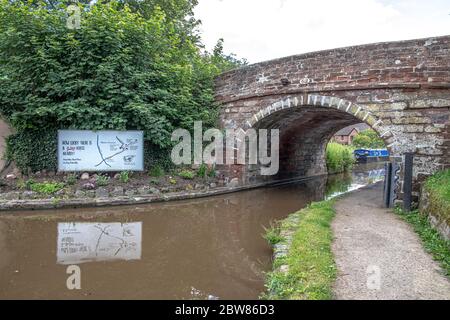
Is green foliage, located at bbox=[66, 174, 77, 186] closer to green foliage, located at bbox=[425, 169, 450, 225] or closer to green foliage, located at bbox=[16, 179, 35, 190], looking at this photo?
green foliage, located at bbox=[16, 179, 35, 190]

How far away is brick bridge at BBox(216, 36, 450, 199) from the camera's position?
680 cm

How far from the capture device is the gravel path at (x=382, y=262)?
3.04m

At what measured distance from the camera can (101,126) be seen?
852 cm

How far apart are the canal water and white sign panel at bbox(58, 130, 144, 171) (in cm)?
179

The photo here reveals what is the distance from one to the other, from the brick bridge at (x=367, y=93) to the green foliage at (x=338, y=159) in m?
6.47

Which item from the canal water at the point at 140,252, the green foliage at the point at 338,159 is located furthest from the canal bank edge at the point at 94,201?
the green foliage at the point at 338,159

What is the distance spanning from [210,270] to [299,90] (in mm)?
5963

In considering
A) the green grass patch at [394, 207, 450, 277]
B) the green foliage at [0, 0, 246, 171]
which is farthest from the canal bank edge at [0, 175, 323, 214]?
the green grass patch at [394, 207, 450, 277]

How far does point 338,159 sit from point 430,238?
13033 millimetres

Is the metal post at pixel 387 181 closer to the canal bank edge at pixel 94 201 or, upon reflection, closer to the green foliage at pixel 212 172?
the canal bank edge at pixel 94 201

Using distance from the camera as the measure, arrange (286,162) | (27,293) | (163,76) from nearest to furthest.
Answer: (27,293) → (163,76) → (286,162)

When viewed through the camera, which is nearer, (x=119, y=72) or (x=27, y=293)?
(x=27, y=293)
